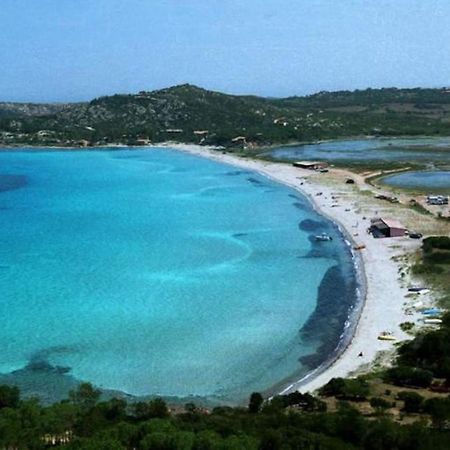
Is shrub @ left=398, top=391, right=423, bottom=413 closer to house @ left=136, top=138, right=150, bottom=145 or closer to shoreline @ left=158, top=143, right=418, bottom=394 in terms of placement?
shoreline @ left=158, top=143, right=418, bottom=394

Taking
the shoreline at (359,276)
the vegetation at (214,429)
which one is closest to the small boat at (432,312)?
the shoreline at (359,276)

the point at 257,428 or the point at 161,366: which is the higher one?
the point at 257,428

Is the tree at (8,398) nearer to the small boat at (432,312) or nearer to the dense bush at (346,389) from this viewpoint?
the dense bush at (346,389)

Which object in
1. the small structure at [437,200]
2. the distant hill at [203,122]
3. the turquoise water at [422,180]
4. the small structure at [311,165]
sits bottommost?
the small structure at [437,200]

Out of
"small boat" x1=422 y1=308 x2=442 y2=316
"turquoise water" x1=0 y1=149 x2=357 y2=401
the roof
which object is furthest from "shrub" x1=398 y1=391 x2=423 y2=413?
the roof

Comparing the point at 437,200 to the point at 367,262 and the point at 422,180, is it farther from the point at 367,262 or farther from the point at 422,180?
the point at 367,262

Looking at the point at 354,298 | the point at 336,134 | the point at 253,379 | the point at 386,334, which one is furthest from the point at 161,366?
the point at 336,134

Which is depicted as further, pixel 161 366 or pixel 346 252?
pixel 346 252

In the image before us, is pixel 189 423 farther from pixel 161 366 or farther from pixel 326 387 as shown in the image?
pixel 161 366
